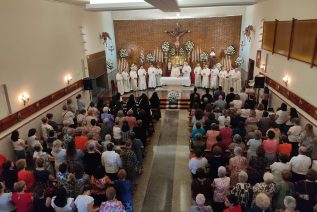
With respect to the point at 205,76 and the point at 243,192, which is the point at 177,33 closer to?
the point at 205,76

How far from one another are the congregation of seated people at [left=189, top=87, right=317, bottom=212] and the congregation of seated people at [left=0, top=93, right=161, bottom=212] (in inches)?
54.2

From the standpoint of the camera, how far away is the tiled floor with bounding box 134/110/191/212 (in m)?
6.24

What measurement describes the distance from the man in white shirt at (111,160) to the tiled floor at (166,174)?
3.37ft

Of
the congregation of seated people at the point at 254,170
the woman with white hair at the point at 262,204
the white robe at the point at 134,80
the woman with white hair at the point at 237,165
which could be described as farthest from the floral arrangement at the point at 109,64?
the woman with white hair at the point at 262,204

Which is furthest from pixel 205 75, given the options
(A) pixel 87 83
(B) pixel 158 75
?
(A) pixel 87 83

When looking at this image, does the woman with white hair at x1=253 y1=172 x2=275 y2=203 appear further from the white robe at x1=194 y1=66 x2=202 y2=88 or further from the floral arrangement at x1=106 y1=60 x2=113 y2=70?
the floral arrangement at x1=106 y1=60 x2=113 y2=70

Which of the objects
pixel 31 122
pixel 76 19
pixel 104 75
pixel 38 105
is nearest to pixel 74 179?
pixel 31 122

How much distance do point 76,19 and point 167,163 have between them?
26.0 feet

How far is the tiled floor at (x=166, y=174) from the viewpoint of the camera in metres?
6.24

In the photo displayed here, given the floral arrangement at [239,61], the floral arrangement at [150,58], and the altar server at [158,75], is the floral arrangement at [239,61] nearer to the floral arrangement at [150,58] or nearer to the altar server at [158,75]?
the altar server at [158,75]

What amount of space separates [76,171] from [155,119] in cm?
687

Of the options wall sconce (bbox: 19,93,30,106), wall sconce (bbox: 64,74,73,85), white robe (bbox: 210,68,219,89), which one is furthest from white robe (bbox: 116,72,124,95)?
wall sconce (bbox: 19,93,30,106)

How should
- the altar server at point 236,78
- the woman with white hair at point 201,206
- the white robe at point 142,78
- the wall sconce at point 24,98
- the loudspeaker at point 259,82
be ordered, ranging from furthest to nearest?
the white robe at point 142,78 < the altar server at point 236,78 < the loudspeaker at point 259,82 < the wall sconce at point 24,98 < the woman with white hair at point 201,206

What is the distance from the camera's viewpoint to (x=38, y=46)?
9000mm
